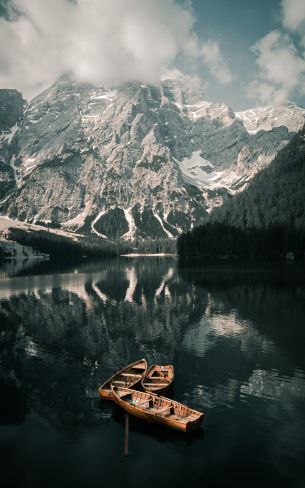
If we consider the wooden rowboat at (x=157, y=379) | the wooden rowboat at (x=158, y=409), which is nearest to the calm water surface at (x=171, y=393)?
the wooden rowboat at (x=158, y=409)

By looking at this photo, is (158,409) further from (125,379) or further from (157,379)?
(125,379)

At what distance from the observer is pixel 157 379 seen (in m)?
44.9

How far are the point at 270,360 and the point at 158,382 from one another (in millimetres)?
18781

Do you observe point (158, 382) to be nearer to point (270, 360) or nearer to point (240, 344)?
point (270, 360)

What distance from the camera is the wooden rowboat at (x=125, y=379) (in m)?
41.5

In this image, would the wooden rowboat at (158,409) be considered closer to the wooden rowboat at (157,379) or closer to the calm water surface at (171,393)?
the calm water surface at (171,393)

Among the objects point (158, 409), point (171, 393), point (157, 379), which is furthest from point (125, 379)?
point (158, 409)

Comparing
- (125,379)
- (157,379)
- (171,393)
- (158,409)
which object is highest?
(158,409)

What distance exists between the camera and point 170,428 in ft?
115

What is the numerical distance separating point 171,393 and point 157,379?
109 inches

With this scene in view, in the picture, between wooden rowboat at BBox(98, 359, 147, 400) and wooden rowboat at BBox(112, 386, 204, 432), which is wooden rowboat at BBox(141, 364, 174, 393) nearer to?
wooden rowboat at BBox(98, 359, 147, 400)

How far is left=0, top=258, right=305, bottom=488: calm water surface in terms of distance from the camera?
29281 millimetres

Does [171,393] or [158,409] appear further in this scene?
[171,393]

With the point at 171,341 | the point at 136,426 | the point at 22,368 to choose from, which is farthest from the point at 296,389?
the point at 22,368
